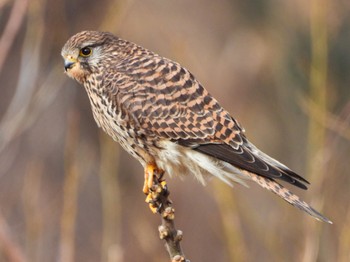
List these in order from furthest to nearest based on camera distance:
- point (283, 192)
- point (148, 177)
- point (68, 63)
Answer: point (68, 63), point (148, 177), point (283, 192)

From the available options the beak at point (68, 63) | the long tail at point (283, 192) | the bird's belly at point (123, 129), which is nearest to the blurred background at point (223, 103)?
the beak at point (68, 63)

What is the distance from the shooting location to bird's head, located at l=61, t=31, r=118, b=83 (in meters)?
4.99

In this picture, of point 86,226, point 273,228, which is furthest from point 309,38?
point 86,226

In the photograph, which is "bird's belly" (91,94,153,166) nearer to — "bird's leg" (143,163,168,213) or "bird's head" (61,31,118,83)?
"bird's leg" (143,163,168,213)

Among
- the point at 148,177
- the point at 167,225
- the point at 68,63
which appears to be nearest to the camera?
the point at 167,225

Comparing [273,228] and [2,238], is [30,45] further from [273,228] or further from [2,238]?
A: [273,228]

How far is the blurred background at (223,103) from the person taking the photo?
5566 mm

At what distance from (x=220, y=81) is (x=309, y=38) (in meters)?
2.41

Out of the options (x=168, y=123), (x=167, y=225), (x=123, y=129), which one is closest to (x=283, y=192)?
(x=167, y=225)

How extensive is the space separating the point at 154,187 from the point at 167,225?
30 centimetres

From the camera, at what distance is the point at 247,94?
30.3ft

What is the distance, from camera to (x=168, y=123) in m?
4.77

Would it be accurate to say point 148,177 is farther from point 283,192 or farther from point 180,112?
point 283,192

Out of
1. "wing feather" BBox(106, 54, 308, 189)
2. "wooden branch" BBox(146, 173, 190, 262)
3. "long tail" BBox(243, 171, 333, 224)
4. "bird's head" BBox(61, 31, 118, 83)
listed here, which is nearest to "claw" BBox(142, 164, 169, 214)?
"wooden branch" BBox(146, 173, 190, 262)
